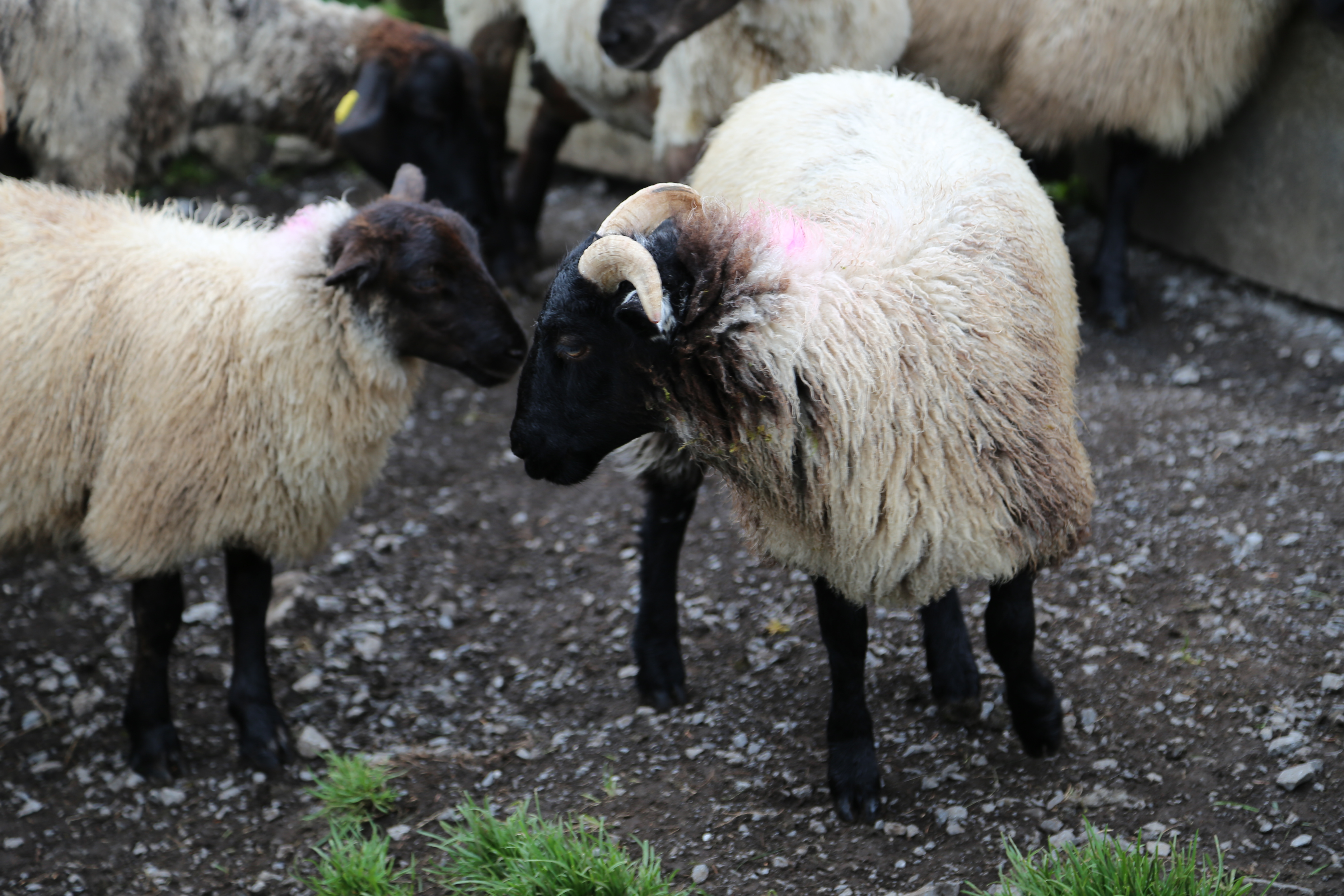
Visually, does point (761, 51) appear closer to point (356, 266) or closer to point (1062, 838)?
point (356, 266)

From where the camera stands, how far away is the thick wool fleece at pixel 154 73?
5.76m

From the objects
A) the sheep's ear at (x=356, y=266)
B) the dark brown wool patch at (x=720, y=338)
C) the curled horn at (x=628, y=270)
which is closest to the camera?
the curled horn at (x=628, y=270)

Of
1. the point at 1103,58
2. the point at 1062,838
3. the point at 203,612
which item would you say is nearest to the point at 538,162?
the point at 1103,58

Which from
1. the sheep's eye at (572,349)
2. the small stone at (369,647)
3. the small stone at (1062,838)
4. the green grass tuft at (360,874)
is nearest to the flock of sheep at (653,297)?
the sheep's eye at (572,349)

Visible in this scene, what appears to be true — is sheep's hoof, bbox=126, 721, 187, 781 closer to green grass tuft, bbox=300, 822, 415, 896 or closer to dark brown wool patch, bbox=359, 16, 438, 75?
green grass tuft, bbox=300, 822, 415, 896

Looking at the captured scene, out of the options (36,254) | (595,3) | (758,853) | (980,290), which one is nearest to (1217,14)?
(595,3)

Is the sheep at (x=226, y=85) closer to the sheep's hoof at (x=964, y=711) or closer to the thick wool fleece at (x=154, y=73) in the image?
the thick wool fleece at (x=154, y=73)

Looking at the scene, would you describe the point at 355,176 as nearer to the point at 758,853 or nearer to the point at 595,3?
the point at 595,3

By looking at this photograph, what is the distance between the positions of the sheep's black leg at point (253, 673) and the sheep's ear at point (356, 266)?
1044 millimetres

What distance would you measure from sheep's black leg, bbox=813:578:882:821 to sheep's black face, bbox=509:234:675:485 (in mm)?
816

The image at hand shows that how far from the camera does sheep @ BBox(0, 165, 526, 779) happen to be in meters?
4.08

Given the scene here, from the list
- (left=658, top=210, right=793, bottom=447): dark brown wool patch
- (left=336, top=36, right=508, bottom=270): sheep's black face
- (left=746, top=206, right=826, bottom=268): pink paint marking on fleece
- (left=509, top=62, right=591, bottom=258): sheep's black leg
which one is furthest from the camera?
(left=509, top=62, right=591, bottom=258): sheep's black leg

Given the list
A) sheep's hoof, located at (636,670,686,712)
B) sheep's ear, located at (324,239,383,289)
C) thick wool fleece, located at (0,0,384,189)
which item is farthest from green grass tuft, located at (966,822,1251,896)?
thick wool fleece, located at (0,0,384,189)

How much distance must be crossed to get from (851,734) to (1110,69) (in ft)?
13.4
